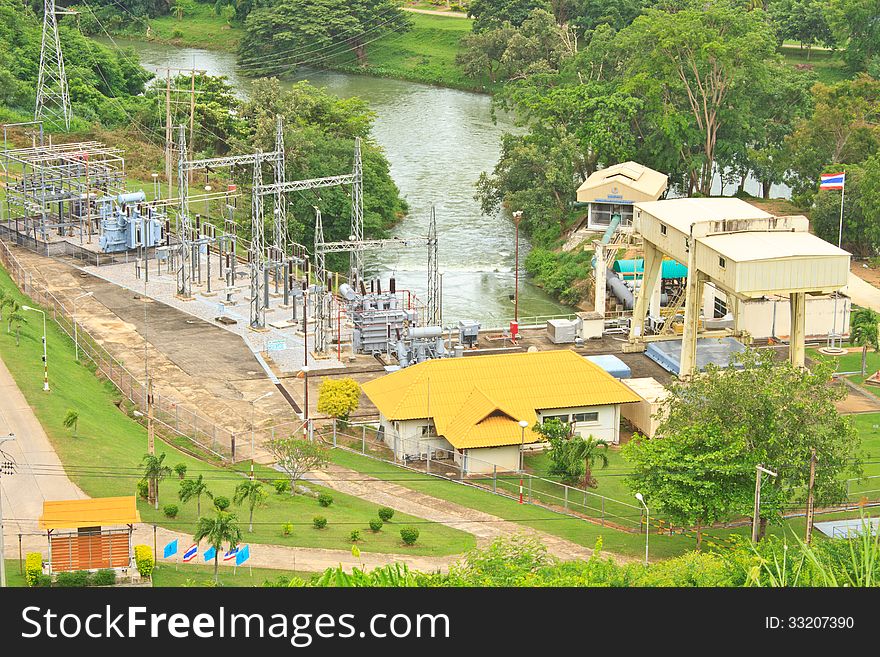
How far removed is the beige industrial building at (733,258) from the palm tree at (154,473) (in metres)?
26.8

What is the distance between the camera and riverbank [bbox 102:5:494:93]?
505ft

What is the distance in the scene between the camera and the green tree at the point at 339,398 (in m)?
63.3

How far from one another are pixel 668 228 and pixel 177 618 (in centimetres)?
5264

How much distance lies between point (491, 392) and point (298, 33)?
95883 millimetres

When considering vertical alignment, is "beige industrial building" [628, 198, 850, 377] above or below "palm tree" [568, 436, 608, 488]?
above

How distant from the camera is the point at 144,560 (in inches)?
1786

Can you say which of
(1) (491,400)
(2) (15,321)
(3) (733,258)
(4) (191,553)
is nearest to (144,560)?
(4) (191,553)

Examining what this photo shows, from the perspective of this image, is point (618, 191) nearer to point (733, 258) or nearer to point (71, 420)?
point (733, 258)

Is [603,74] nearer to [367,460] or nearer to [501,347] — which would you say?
[501,347]

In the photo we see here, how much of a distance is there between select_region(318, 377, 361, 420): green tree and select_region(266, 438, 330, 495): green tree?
201 inches


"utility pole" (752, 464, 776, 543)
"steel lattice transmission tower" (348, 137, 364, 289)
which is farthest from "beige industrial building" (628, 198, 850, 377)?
"utility pole" (752, 464, 776, 543)

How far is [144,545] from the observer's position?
47.1 m

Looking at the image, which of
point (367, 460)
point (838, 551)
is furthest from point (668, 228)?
point (838, 551)

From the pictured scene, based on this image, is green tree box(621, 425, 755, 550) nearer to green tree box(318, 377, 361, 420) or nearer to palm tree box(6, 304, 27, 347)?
green tree box(318, 377, 361, 420)
